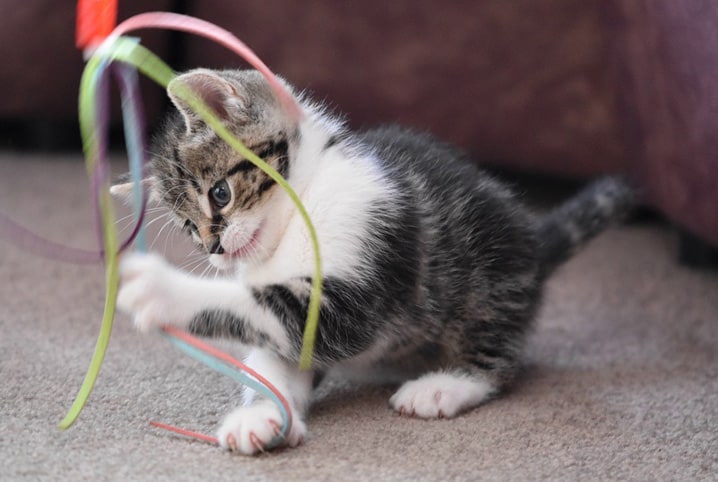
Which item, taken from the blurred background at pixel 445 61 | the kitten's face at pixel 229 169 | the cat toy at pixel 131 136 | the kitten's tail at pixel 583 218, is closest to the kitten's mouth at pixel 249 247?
the kitten's face at pixel 229 169

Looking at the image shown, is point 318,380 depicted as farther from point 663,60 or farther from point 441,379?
point 663,60

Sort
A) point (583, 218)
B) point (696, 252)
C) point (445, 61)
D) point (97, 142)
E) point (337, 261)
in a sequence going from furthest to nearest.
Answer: point (445, 61), point (696, 252), point (583, 218), point (337, 261), point (97, 142)

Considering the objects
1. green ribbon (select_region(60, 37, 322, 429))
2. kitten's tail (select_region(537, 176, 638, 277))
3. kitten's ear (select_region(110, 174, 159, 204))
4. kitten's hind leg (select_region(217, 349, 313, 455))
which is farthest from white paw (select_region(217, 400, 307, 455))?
kitten's tail (select_region(537, 176, 638, 277))

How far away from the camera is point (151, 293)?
1.04m

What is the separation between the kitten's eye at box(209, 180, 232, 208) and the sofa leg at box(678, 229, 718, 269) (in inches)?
48.4

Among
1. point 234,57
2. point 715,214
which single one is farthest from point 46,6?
point 715,214

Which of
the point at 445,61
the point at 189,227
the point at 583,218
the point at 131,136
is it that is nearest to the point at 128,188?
the point at 189,227

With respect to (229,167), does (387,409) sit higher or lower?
lower

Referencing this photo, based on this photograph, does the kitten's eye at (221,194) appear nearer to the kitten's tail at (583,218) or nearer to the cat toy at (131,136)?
the cat toy at (131,136)

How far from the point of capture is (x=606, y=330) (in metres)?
1.62

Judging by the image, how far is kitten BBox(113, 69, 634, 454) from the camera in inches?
43.1

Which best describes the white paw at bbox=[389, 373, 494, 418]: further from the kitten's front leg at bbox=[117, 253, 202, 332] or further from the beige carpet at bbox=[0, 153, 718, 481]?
the kitten's front leg at bbox=[117, 253, 202, 332]

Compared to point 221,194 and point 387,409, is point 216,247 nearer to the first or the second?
point 221,194

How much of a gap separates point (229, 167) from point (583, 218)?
2.23 ft
